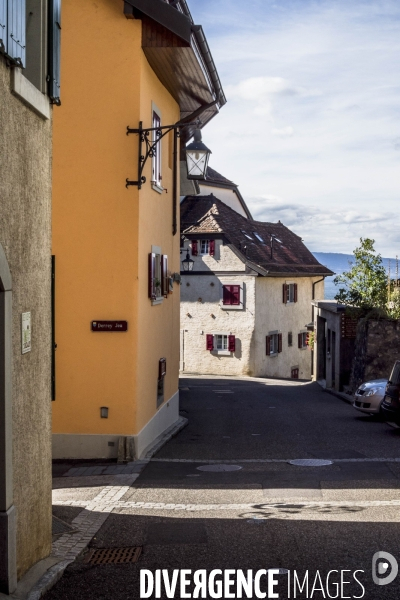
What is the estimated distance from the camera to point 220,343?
4441 centimetres

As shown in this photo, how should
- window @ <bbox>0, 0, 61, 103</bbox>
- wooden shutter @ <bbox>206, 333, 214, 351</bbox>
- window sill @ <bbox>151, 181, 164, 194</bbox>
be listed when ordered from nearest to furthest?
window @ <bbox>0, 0, 61, 103</bbox>
window sill @ <bbox>151, 181, 164, 194</bbox>
wooden shutter @ <bbox>206, 333, 214, 351</bbox>

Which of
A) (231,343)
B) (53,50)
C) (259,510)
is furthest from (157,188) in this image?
(231,343)

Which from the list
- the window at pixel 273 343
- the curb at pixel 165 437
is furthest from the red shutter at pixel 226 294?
the curb at pixel 165 437

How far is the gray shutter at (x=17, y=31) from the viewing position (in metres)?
6.21

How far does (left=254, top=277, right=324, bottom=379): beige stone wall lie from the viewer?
4456cm

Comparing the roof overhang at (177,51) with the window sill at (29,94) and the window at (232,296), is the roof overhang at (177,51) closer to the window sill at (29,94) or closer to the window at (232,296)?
the window sill at (29,94)

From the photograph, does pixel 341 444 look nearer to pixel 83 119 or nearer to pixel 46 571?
pixel 83 119

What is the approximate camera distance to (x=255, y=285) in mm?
43844

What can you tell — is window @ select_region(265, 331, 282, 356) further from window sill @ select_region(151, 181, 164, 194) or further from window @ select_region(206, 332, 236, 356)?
window sill @ select_region(151, 181, 164, 194)

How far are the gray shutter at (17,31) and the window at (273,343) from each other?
39.2 m

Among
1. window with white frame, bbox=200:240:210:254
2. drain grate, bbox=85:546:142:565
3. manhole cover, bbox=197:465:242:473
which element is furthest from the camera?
window with white frame, bbox=200:240:210:254

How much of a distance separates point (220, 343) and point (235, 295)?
2742 mm

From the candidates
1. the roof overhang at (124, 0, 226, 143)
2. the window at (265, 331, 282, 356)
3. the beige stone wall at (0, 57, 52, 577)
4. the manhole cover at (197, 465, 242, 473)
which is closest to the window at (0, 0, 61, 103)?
the beige stone wall at (0, 57, 52, 577)

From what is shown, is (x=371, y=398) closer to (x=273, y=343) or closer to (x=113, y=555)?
(x=113, y=555)
